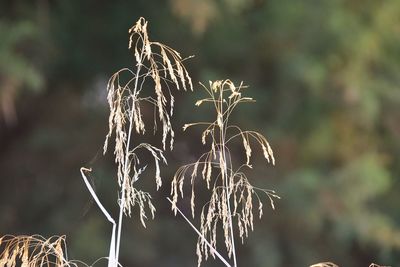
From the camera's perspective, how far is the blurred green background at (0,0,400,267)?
3564 millimetres

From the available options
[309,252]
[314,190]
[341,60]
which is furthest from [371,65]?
[309,252]

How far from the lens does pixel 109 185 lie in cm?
367

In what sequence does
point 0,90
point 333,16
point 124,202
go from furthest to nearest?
point 333,16
point 0,90
point 124,202

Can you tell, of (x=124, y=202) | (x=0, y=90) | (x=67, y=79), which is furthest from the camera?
(x=67, y=79)

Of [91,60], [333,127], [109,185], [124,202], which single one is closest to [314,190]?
A: [333,127]

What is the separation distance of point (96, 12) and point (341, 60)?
1030 millimetres

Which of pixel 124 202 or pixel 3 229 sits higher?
pixel 3 229

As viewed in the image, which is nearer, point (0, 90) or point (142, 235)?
point (0, 90)

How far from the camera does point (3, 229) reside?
3586mm

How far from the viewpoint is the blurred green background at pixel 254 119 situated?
356 centimetres

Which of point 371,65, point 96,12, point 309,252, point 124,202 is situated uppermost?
point 96,12

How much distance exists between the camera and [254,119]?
364 cm

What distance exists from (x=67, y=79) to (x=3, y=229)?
2.27 ft

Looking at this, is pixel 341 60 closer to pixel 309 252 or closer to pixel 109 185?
pixel 309 252
